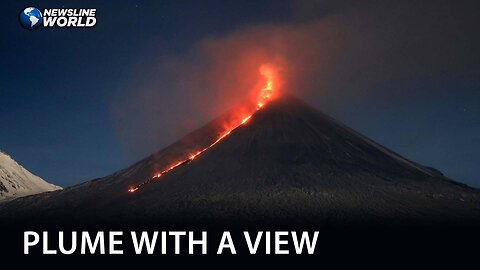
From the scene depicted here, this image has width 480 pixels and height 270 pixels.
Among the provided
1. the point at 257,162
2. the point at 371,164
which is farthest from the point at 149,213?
the point at 371,164

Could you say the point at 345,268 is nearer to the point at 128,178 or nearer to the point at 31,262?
the point at 31,262

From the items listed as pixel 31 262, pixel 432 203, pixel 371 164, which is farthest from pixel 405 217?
pixel 31 262

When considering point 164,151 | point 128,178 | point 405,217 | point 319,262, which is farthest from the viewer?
point 164,151

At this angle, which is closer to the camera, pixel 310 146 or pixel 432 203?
pixel 432 203

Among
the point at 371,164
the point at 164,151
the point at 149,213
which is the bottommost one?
the point at 149,213

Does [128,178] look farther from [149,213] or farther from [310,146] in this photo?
[310,146]

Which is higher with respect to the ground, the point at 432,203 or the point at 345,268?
the point at 432,203

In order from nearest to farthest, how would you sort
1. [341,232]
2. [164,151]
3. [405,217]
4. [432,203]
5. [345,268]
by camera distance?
[345,268]
[341,232]
[405,217]
[432,203]
[164,151]
